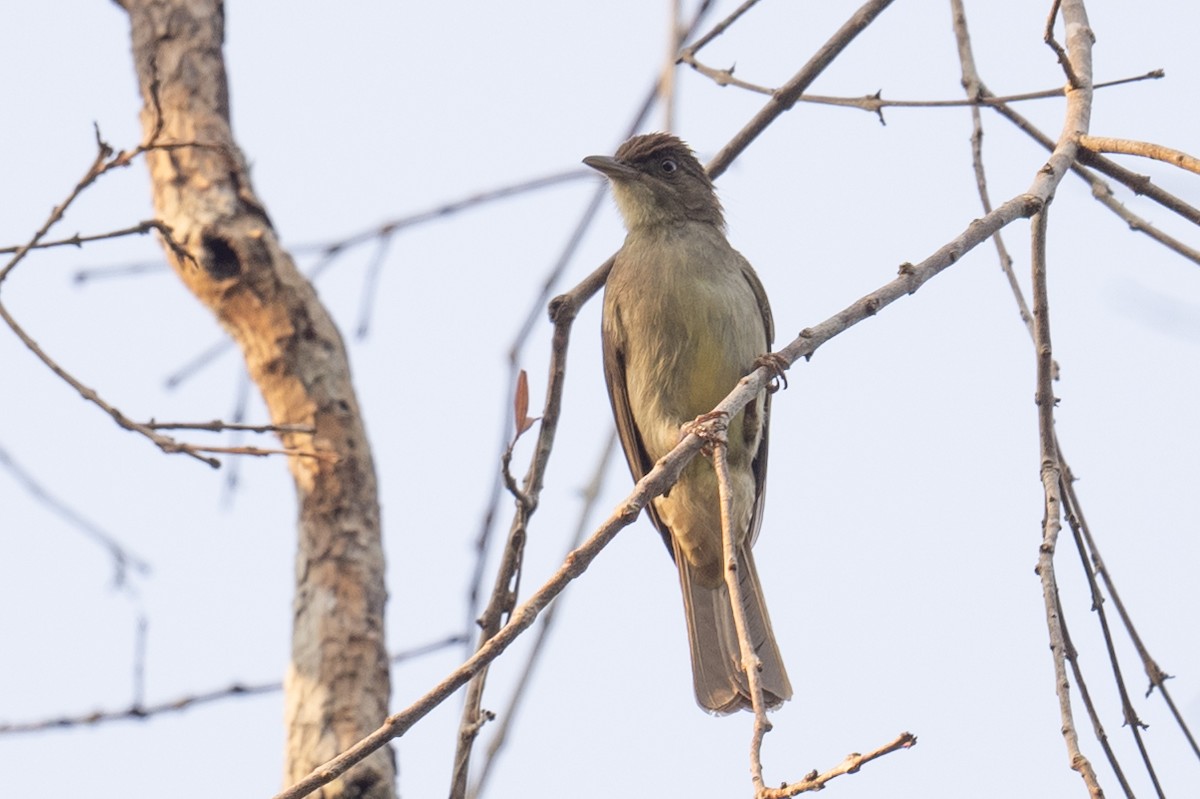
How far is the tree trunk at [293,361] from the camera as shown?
4980mm

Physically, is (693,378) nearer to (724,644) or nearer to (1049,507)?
(724,644)

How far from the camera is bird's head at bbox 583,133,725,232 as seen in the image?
21.4 feet

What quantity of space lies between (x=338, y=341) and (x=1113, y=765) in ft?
10.3

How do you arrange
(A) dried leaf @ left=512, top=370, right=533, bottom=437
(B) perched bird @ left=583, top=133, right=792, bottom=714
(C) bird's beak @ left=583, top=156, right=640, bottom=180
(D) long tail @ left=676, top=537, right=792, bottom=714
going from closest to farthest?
(A) dried leaf @ left=512, top=370, right=533, bottom=437 → (D) long tail @ left=676, top=537, right=792, bottom=714 → (B) perched bird @ left=583, top=133, right=792, bottom=714 → (C) bird's beak @ left=583, top=156, right=640, bottom=180

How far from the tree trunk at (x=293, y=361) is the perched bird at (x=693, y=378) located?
1235mm

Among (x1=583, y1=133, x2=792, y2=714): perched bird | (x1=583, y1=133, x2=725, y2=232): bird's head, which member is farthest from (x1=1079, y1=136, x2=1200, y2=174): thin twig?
(x1=583, y1=133, x2=725, y2=232): bird's head

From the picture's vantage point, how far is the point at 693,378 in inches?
232

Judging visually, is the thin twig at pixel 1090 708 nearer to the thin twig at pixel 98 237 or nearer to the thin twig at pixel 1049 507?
the thin twig at pixel 1049 507

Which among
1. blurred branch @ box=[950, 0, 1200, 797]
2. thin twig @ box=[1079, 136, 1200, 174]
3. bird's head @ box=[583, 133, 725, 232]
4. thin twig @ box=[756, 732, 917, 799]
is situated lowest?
thin twig @ box=[756, 732, 917, 799]

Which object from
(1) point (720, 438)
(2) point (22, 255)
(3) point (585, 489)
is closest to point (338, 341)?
(3) point (585, 489)

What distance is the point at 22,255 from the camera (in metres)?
3.98

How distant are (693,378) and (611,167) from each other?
1.13m

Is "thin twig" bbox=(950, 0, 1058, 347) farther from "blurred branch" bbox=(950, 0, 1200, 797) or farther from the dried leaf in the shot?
the dried leaf

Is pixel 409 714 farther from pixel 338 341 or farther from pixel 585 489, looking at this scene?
pixel 338 341
